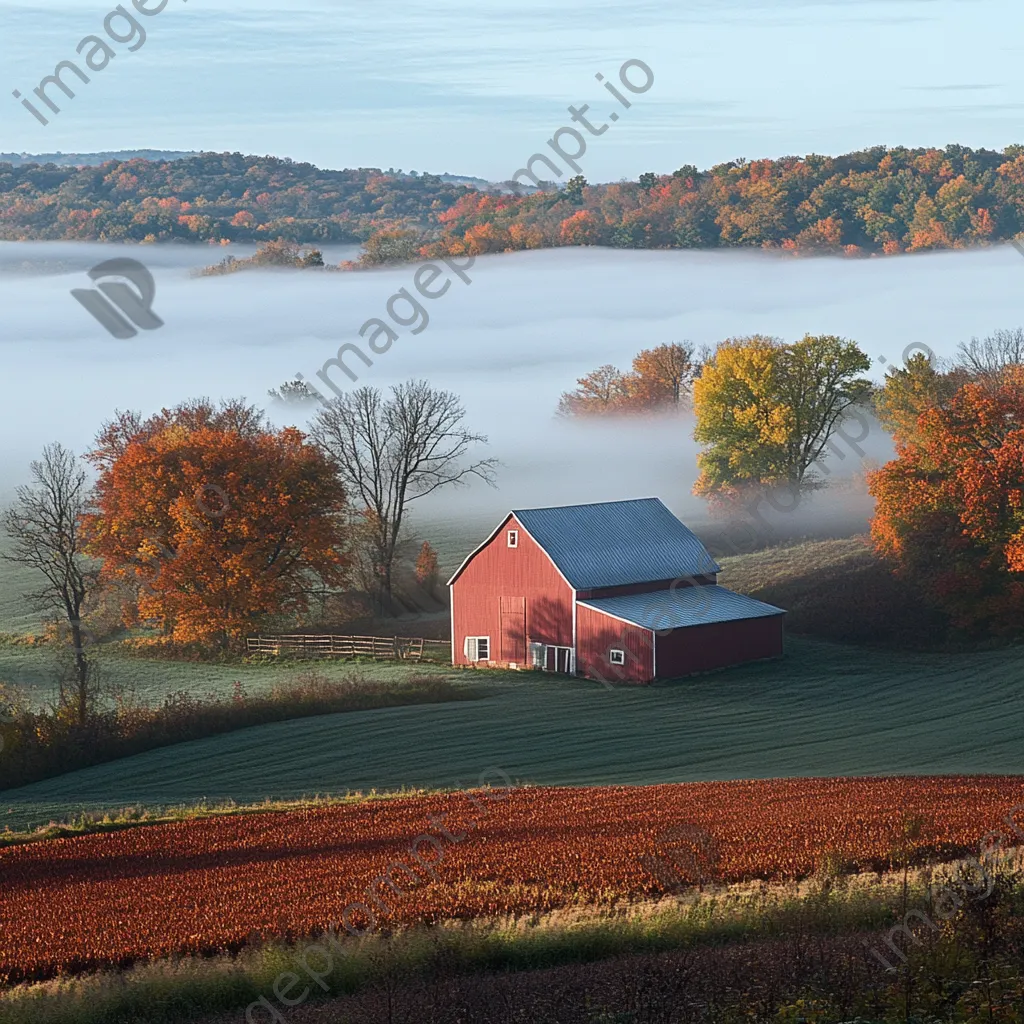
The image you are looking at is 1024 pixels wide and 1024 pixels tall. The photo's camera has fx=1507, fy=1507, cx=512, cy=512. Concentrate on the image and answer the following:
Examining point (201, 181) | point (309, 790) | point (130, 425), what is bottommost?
point (309, 790)

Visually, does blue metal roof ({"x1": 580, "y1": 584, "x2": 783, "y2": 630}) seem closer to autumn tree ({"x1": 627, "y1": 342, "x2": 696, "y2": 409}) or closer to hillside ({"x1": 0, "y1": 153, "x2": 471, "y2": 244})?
hillside ({"x1": 0, "y1": 153, "x2": 471, "y2": 244})

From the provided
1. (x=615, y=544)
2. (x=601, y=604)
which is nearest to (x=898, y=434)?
(x=615, y=544)

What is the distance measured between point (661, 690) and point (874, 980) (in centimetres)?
3383

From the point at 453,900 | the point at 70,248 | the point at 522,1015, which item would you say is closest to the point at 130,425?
the point at 70,248

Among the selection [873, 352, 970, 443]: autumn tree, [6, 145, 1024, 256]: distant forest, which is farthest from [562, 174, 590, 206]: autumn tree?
[873, 352, 970, 443]: autumn tree

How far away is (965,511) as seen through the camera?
52594 millimetres

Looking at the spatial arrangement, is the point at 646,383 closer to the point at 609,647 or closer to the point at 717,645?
the point at 717,645

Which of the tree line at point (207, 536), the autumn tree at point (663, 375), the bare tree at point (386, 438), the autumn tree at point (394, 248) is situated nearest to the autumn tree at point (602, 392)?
the autumn tree at point (663, 375)

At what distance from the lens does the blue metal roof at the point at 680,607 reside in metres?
47.3

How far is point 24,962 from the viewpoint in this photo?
15.4 meters

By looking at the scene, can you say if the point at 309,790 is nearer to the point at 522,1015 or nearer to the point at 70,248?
the point at 522,1015

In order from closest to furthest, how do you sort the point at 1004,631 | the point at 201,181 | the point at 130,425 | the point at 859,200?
1. the point at 1004,631
2. the point at 130,425
3. the point at 201,181
4. the point at 859,200

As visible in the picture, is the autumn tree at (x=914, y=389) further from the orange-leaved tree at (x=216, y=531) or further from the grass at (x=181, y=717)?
the grass at (x=181, y=717)

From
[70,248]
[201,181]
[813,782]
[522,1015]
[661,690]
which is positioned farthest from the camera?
[201,181]
